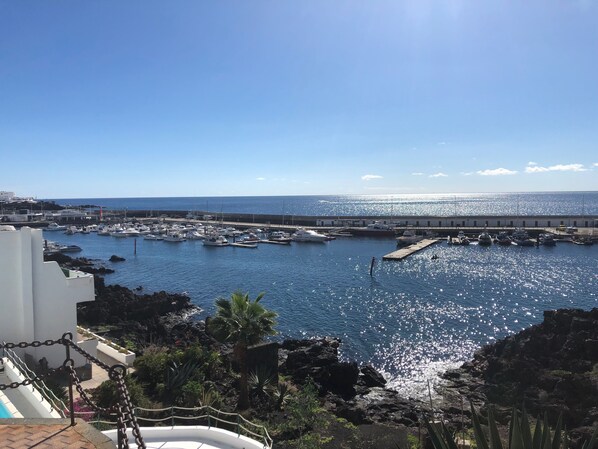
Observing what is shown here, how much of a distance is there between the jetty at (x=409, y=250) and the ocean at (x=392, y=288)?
1290 millimetres

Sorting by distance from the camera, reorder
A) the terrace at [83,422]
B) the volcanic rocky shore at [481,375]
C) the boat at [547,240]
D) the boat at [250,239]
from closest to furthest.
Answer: the terrace at [83,422]
the volcanic rocky shore at [481,375]
the boat at [547,240]
the boat at [250,239]

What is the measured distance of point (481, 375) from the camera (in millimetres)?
22500

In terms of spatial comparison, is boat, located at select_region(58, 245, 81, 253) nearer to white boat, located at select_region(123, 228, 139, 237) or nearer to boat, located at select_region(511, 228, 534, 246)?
white boat, located at select_region(123, 228, 139, 237)

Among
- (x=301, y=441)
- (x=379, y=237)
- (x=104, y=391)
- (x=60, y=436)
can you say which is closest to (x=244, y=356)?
(x=301, y=441)

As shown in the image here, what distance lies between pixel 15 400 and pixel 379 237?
248 feet

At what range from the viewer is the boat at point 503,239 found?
69625 mm

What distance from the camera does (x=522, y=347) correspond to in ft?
76.2

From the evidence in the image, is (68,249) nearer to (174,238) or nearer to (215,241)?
(174,238)

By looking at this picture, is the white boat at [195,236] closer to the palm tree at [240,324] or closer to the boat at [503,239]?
the boat at [503,239]

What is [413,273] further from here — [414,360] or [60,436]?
[60,436]

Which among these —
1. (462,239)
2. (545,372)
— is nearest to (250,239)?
(462,239)

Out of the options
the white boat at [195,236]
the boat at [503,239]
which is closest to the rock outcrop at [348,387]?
the boat at [503,239]

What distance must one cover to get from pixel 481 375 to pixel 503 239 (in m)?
54.2

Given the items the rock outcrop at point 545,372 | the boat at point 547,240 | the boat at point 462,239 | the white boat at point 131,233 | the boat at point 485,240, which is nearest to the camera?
the rock outcrop at point 545,372
